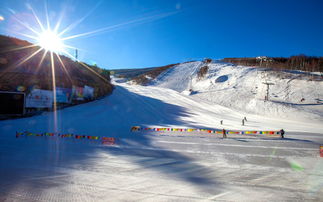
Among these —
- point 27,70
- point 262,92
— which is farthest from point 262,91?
point 27,70

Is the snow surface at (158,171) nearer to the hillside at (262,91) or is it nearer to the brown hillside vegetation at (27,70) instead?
the brown hillside vegetation at (27,70)

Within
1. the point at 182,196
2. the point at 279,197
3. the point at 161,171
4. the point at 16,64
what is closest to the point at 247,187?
the point at 279,197

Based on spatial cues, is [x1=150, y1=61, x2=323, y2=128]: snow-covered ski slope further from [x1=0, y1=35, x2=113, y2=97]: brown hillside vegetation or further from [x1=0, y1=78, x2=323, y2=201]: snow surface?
[x1=0, y1=35, x2=113, y2=97]: brown hillside vegetation

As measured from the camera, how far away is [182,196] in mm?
4285

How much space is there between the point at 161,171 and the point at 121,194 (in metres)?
1.91

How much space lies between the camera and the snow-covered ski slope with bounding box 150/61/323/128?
2477 cm

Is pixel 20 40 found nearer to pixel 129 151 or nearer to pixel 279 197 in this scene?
pixel 129 151

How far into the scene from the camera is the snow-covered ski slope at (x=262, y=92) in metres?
24.8

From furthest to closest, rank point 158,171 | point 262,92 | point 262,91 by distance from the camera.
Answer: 1. point 262,91
2. point 262,92
3. point 158,171

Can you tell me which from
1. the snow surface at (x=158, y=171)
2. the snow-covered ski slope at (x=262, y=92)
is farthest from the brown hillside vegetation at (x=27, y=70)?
the snow-covered ski slope at (x=262, y=92)

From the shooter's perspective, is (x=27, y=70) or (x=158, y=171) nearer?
(x=158, y=171)

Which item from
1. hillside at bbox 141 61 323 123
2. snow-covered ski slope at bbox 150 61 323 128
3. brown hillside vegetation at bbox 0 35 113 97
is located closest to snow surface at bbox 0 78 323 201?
brown hillside vegetation at bbox 0 35 113 97

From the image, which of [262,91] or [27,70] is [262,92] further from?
[27,70]

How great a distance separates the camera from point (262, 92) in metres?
32.8
